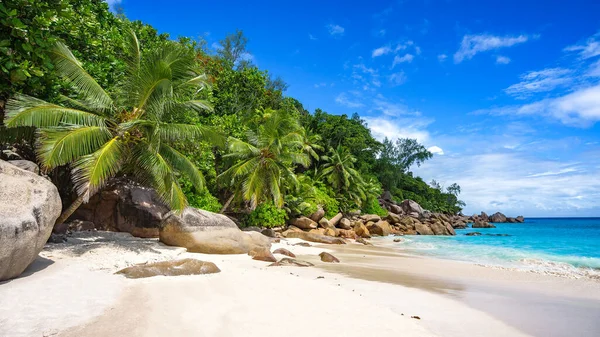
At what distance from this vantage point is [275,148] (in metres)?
19.5

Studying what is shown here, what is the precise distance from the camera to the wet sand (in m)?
5.49

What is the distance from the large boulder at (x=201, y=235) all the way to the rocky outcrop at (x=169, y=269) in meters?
3.81

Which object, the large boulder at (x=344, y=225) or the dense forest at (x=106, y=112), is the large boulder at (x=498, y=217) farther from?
the dense forest at (x=106, y=112)

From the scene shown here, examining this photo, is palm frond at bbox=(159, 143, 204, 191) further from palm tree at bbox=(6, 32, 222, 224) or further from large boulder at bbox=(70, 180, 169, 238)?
large boulder at bbox=(70, 180, 169, 238)

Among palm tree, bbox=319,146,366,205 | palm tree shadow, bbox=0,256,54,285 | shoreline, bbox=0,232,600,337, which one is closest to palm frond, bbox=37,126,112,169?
shoreline, bbox=0,232,600,337

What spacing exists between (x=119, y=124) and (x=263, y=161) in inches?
391

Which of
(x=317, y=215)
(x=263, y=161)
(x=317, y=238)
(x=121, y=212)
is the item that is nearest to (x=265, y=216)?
(x=317, y=238)

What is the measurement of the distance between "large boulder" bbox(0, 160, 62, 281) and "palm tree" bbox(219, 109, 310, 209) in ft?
38.5

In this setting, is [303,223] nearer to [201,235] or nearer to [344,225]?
[344,225]

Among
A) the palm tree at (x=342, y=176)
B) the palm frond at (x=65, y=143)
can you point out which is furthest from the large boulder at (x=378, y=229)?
the palm frond at (x=65, y=143)

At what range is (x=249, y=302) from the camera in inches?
214

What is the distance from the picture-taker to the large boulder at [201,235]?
1148 cm

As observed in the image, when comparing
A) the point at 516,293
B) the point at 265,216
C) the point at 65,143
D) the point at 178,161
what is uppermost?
the point at 178,161

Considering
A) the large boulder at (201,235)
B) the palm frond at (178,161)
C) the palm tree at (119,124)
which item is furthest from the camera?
the large boulder at (201,235)
